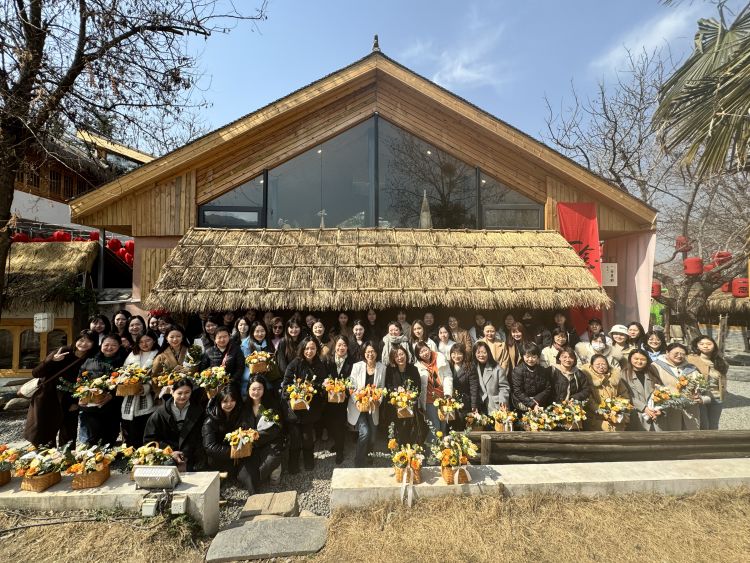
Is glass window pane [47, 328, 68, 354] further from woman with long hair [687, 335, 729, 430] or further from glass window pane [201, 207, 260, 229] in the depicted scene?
woman with long hair [687, 335, 729, 430]

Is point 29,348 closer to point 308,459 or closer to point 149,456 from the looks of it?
point 149,456

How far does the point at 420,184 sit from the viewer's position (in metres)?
10.1

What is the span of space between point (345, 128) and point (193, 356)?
279 inches

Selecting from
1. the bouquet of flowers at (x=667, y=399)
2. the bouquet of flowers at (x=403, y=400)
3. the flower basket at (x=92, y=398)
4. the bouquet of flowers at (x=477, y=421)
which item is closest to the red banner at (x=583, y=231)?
the bouquet of flowers at (x=667, y=399)

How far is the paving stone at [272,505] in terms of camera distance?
166 inches

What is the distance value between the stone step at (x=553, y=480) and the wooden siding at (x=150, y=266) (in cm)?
753

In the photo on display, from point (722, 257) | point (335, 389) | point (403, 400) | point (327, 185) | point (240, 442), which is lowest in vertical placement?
point (240, 442)

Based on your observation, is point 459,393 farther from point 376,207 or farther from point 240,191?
point 240,191

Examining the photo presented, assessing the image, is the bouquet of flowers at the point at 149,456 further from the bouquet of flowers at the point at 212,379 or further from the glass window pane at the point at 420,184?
the glass window pane at the point at 420,184

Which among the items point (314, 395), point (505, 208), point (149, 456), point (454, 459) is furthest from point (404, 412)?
point (505, 208)

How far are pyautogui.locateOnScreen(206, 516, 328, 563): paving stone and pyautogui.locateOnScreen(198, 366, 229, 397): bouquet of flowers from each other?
7.03ft

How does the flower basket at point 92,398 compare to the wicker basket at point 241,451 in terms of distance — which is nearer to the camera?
the wicker basket at point 241,451

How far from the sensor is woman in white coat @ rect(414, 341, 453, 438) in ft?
19.6

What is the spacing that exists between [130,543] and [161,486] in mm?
534
